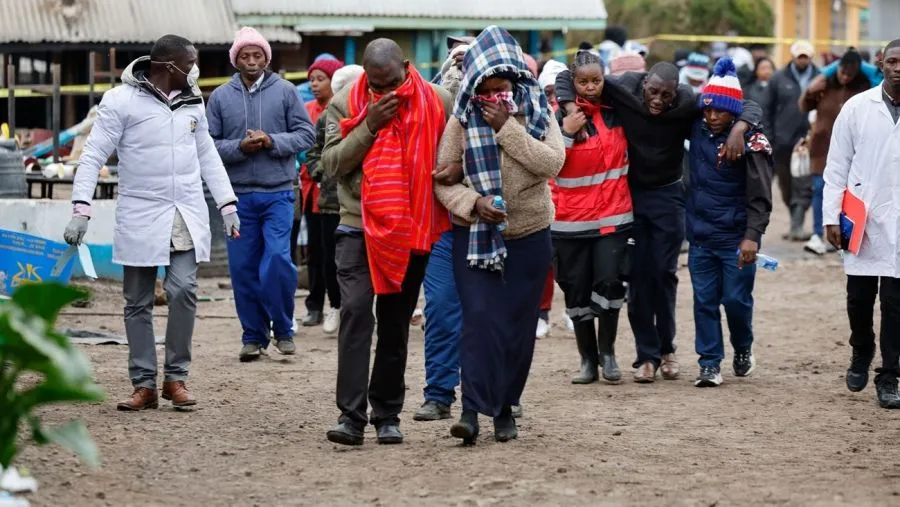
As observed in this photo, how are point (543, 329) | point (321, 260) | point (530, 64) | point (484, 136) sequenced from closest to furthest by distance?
point (484, 136)
point (530, 64)
point (543, 329)
point (321, 260)

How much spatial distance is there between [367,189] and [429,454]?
1.27m

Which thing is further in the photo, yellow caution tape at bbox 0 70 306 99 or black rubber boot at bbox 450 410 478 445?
yellow caution tape at bbox 0 70 306 99

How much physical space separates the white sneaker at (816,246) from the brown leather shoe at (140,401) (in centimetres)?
1058

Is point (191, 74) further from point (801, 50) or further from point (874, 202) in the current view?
point (801, 50)

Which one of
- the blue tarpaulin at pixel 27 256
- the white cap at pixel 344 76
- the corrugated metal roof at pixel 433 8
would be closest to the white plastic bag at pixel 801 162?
the corrugated metal roof at pixel 433 8

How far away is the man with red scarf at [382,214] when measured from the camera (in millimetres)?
7695

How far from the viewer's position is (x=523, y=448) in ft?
26.2

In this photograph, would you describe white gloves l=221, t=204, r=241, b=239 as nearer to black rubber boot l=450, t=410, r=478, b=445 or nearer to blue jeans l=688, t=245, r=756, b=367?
black rubber boot l=450, t=410, r=478, b=445

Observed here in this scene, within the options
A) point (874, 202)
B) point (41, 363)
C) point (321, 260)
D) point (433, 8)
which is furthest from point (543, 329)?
point (433, 8)

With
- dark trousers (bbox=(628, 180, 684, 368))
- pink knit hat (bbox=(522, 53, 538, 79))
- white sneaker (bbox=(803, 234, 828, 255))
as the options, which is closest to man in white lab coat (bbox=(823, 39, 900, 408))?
dark trousers (bbox=(628, 180, 684, 368))

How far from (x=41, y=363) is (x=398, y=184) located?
2.40 m

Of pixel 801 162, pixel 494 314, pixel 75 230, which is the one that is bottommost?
pixel 494 314

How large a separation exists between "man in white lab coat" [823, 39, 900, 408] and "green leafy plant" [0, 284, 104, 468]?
5.04 metres

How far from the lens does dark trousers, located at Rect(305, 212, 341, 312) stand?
12.4 m
